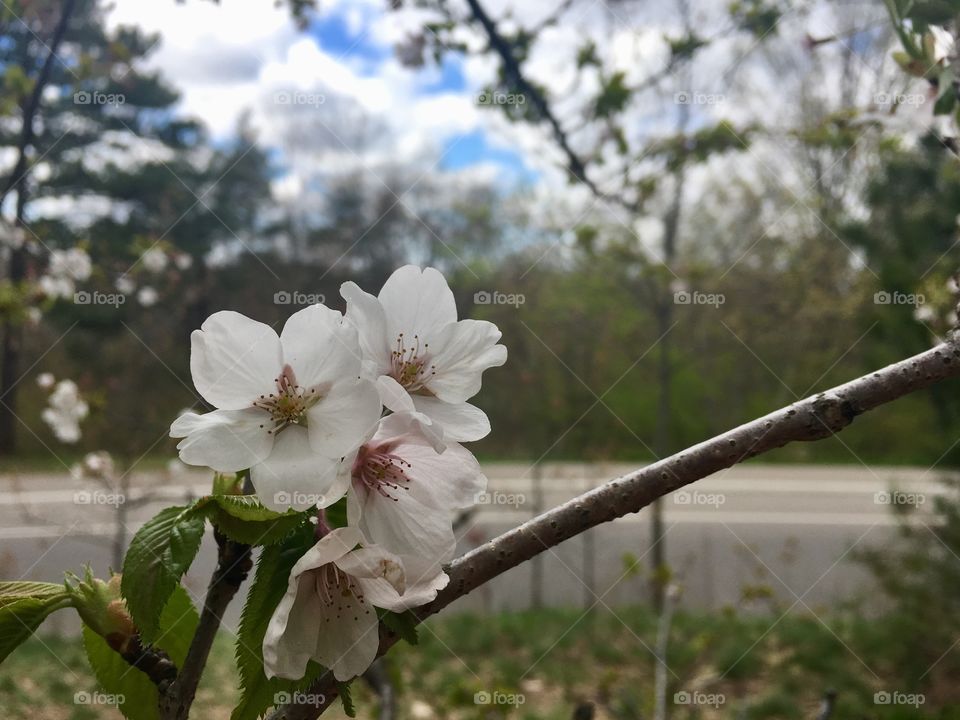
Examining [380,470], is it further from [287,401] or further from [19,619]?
[19,619]

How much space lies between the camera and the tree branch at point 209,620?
1.23 feet

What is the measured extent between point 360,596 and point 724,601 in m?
4.11

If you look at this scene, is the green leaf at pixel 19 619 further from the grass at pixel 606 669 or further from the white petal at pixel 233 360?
the grass at pixel 606 669

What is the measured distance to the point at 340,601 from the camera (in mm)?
374

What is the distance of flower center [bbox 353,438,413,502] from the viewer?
375 mm

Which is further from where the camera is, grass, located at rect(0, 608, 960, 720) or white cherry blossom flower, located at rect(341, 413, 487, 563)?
grass, located at rect(0, 608, 960, 720)

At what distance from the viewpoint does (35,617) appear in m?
0.37

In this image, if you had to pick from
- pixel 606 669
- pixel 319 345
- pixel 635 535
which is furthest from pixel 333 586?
pixel 635 535

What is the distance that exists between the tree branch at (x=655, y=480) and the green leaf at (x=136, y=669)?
0.09 metres

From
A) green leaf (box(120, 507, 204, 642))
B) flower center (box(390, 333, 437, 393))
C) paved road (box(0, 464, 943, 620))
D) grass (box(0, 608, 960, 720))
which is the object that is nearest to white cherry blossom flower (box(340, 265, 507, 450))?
flower center (box(390, 333, 437, 393))

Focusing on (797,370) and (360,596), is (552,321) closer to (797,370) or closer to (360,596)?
(797,370)

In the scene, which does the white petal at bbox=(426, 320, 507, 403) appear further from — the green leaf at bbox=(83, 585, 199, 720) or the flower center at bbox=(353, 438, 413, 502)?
the green leaf at bbox=(83, 585, 199, 720)

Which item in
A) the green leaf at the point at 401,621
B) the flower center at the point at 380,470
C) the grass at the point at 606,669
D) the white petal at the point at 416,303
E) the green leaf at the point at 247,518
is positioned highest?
the white petal at the point at 416,303

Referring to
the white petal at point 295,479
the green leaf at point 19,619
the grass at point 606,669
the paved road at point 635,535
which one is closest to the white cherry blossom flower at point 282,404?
the white petal at point 295,479
